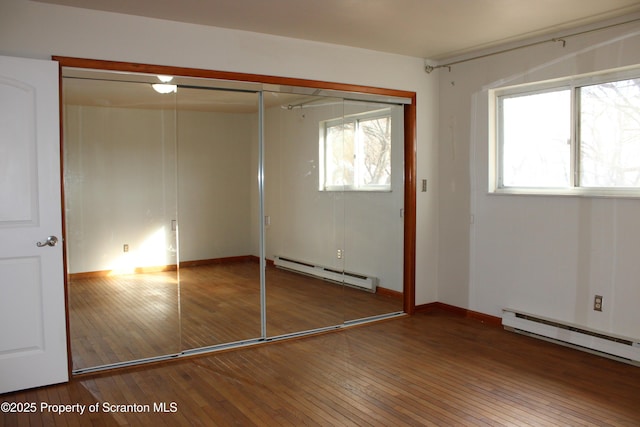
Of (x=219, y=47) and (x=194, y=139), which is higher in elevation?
(x=219, y=47)

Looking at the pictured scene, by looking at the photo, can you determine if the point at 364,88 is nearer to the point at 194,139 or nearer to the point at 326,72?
the point at 326,72

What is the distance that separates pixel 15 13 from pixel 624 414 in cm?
452

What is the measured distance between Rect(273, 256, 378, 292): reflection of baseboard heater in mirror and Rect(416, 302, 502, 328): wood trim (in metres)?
0.63

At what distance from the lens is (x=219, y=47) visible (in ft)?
12.9

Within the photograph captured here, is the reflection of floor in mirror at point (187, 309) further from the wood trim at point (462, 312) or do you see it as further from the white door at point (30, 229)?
the wood trim at point (462, 312)

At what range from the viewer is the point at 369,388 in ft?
10.8

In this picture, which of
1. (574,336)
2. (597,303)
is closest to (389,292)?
(574,336)

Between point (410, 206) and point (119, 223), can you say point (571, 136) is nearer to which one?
point (410, 206)

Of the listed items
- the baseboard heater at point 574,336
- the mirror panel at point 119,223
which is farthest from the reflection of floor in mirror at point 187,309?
the baseboard heater at point 574,336

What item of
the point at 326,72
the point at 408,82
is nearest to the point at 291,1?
the point at 326,72

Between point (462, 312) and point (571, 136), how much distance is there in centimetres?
200

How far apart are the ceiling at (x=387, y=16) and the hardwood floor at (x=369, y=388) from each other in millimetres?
2567

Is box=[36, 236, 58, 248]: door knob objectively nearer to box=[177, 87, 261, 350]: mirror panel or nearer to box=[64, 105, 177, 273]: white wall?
box=[64, 105, 177, 273]: white wall

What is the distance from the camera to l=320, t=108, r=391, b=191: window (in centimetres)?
464
